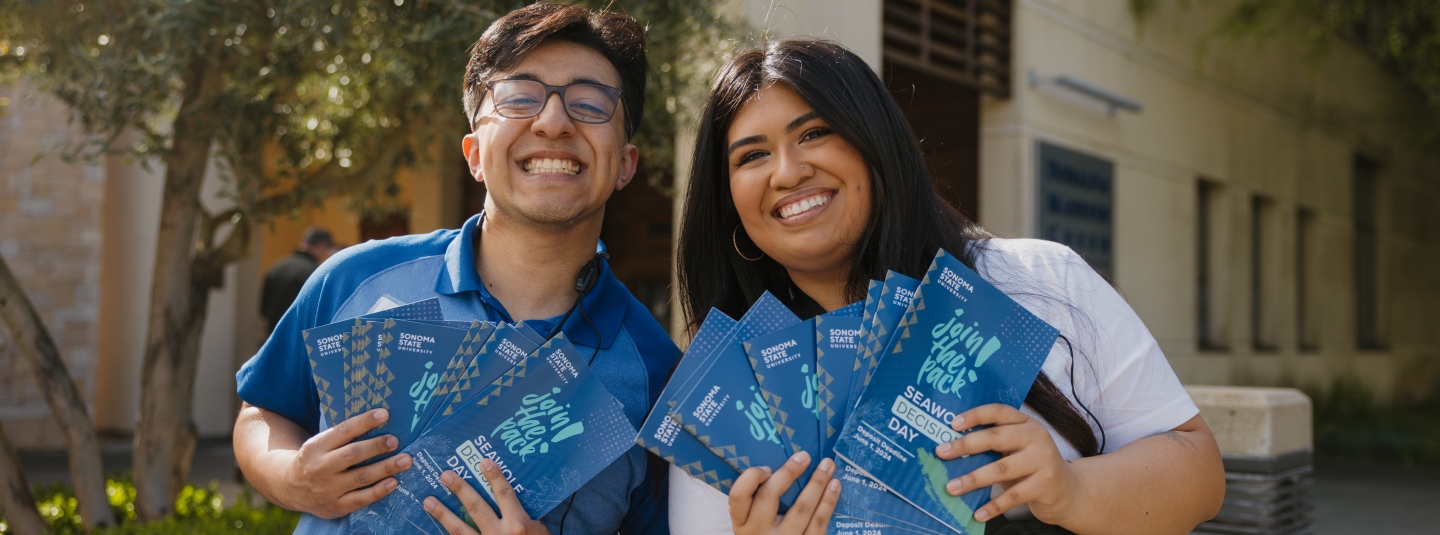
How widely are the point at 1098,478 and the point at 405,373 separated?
3.47 ft

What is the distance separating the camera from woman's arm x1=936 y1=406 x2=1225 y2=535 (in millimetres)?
1472

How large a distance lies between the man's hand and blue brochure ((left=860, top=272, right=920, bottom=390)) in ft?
1.88

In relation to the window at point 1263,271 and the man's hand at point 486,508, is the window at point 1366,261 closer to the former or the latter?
the window at point 1263,271

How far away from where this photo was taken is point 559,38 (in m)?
2.15

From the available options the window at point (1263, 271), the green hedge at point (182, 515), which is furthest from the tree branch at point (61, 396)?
the window at point (1263, 271)

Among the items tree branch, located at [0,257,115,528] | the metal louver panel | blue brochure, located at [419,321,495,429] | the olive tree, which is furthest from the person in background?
blue brochure, located at [419,321,495,429]

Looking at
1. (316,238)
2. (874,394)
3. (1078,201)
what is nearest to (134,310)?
(316,238)

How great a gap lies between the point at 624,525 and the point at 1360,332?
55.9 ft

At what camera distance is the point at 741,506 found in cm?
148

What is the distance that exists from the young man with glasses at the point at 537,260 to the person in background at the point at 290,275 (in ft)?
17.3

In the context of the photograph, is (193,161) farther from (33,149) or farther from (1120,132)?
(1120,132)

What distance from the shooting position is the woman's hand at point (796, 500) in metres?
1.47

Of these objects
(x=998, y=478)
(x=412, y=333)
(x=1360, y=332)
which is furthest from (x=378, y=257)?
(x=1360, y=332)

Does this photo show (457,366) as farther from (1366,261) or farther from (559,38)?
(1366,261)
